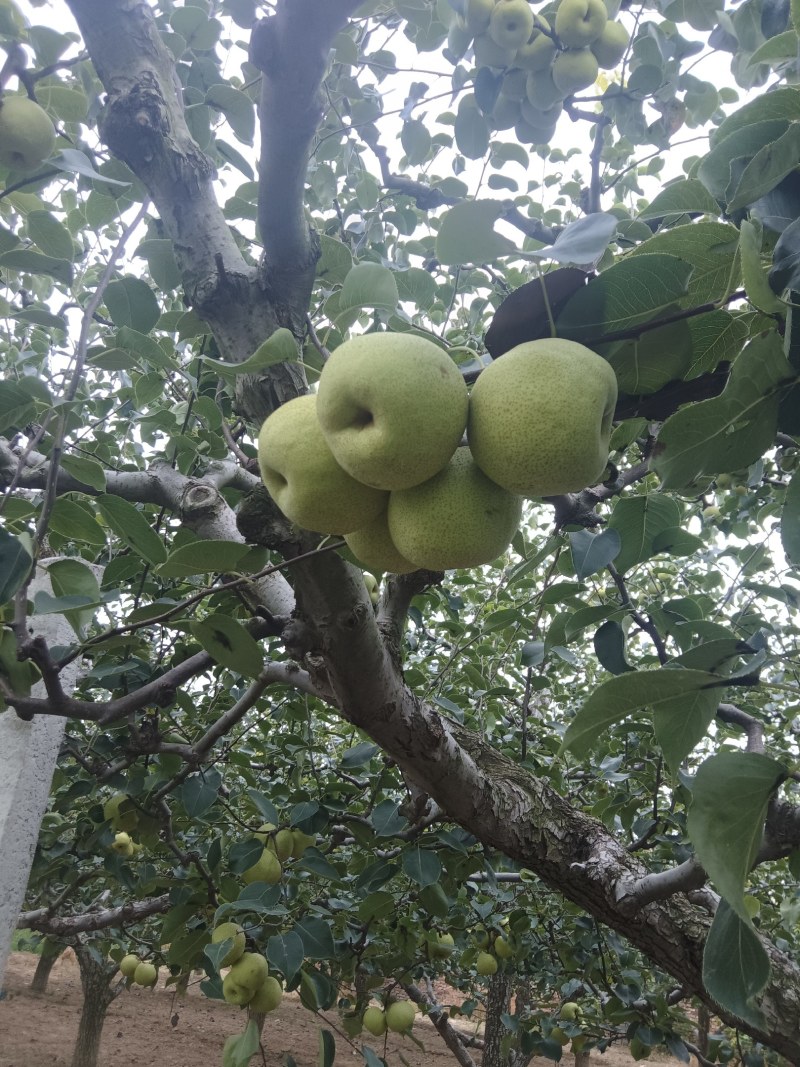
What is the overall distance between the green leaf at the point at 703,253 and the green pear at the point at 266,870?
2.09 meters

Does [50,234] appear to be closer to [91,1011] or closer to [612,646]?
[612,646]

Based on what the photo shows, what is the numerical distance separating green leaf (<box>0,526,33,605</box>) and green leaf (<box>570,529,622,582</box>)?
92 centimetres

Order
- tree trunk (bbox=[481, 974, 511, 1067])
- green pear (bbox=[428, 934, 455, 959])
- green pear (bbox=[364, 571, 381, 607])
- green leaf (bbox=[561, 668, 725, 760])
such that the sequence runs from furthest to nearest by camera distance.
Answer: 1. tree trunk (bbox=[481, 974, 511, 1067])
2. green pear (bbox=[428, 934, 455, 959])
3. green pear (bbox=[364, 571, 381, 607])
4. green leaf (bbox=[561, 668, 725, 760])

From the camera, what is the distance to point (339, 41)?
2.32 m

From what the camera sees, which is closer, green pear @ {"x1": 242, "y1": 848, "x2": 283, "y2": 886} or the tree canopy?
the tree canopy

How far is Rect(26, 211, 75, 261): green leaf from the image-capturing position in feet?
4.78

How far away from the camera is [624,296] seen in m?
0.88

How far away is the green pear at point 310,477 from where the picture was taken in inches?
37.6

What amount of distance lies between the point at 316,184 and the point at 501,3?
49.3 inches

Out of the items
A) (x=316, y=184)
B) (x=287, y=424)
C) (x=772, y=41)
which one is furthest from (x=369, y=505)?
(x=316, y=184)

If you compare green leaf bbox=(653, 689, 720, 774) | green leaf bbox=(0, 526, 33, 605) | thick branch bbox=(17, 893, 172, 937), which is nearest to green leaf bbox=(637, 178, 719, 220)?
green leaf bbox=(653, 689, 720, 774)

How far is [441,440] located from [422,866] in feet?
5.81

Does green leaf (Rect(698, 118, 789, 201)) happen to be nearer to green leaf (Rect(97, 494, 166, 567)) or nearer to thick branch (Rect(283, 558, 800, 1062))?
thick branch (Rect(283, 558, 800, 1062))

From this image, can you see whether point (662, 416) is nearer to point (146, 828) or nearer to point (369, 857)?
point (146, 828)
